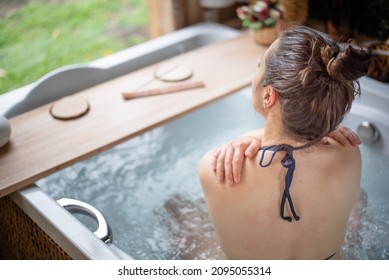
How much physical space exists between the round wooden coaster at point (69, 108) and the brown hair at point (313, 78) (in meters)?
0.94

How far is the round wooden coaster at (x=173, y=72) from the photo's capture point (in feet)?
6.91

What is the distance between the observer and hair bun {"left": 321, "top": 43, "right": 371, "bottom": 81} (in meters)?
1.05

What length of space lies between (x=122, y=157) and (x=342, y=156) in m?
1.13

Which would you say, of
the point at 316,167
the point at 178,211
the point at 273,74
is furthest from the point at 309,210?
the point at 178,211

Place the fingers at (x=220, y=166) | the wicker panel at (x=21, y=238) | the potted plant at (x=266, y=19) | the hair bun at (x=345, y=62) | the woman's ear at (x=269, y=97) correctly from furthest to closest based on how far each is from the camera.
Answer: the potted plant at (x=266, y=19) < the wicker panel at (x=21, y=238) < the fingers at (x=220, y=166) < the woman's ear at (x=269, y=97) < the hair bun at (x=345, y=62)

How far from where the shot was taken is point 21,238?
67.9 inches

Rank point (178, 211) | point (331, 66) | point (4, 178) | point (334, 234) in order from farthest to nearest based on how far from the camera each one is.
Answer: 1. point (178, 211)
2. point (4, 178)
3. point (334, 234)
4. point (331, 66)

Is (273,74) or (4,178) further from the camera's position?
(4,178)

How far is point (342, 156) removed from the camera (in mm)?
1258

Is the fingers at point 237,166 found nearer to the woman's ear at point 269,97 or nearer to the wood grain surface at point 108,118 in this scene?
the woman's ear at point 269,97

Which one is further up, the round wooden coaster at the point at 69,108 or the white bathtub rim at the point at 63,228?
the round wooden coaster at the point at 69,108

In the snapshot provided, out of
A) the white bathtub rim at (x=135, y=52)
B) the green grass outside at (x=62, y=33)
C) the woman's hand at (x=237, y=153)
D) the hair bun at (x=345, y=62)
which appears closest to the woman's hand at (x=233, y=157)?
the woman's hand at (x=237, y=153)

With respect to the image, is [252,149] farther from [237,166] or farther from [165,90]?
[165,90]
